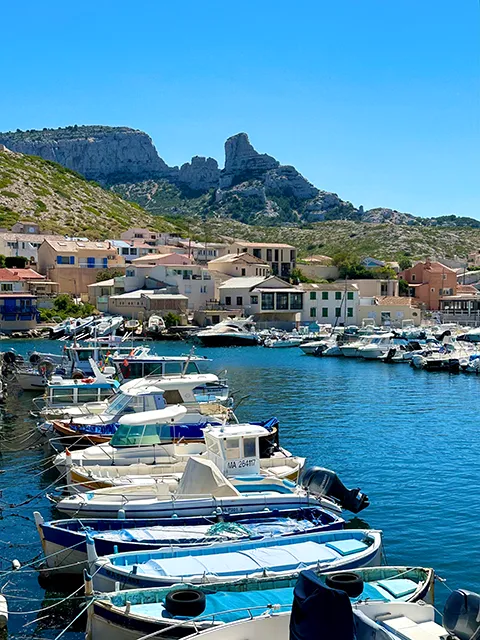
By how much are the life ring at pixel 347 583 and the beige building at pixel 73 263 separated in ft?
320

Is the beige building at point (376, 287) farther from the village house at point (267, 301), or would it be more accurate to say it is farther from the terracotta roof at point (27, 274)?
the terracotta roof at point (27, 274)

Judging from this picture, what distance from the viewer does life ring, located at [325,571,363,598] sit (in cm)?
1219

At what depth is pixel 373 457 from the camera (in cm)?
2894

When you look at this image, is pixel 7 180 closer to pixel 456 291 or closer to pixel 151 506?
pixel 456 291

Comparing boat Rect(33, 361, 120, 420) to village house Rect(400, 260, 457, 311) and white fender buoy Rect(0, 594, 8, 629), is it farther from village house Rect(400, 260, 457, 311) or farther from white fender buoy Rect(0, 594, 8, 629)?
village house Rect(400, 260, 457, 311)

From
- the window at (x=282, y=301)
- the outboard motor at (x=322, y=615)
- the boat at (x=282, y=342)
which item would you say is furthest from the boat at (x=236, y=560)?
the window at (x=282, y=301)

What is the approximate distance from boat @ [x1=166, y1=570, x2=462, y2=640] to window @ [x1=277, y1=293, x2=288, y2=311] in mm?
83933

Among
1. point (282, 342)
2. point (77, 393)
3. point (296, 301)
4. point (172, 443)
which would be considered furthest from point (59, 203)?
point (172, 443)

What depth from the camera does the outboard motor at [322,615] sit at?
9.88m

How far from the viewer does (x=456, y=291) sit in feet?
370

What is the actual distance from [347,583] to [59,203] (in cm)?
15349

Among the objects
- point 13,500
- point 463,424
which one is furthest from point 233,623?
point 463,424

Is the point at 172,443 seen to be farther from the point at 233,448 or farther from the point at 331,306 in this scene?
the point at 331,306

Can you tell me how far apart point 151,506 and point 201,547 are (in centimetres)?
319
